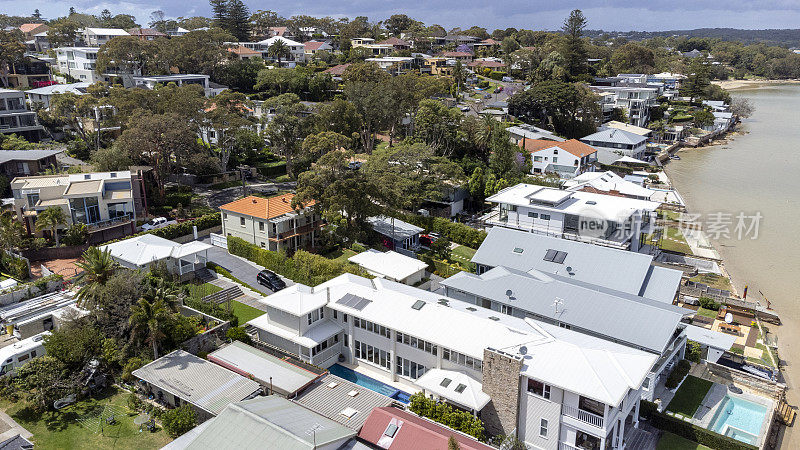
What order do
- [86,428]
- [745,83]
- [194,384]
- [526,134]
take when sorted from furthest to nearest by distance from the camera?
[745,83] → [526,134] → [194,384] → [86,428]

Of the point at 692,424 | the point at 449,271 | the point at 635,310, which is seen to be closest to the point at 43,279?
the point at 449,271

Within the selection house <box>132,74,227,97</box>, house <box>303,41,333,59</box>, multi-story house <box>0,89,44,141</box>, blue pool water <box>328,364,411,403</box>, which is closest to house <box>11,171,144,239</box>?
blue pool water <box>328,364,411,403</box>

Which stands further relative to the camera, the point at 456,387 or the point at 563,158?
the point at 563,158

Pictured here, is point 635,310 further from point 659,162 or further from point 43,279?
point 659,162

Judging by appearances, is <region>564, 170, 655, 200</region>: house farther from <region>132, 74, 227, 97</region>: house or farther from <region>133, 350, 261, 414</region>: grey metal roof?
<region>132, 74, 227, 97</region>: house

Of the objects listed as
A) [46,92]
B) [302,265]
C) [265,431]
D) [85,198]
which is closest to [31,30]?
[46,92]

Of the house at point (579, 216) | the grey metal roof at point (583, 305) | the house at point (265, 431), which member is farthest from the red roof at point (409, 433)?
the house at point (579, 216)

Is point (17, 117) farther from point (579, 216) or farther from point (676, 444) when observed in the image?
point (676, 444)
